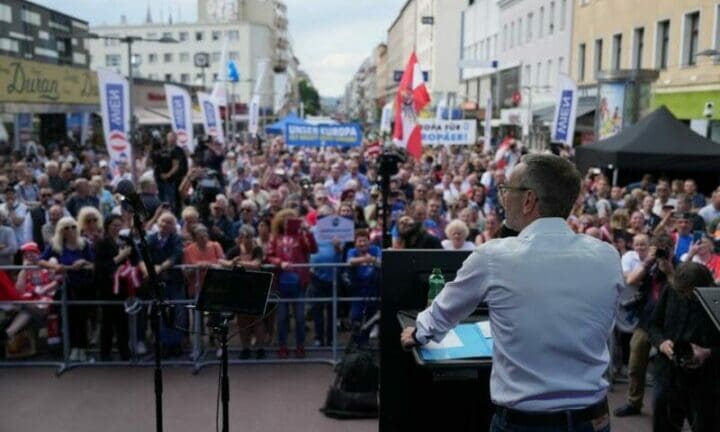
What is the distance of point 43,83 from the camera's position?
24.7 m

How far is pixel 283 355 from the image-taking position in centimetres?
820

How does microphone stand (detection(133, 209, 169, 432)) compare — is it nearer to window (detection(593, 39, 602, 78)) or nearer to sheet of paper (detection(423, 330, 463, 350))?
sheet of paper (detection(423, 330, 463, 350))

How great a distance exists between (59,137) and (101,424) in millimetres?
29087

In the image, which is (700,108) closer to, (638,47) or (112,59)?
(638,47)

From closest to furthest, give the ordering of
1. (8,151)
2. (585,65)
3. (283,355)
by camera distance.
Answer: (283,355)
(8,151)
(585,65)

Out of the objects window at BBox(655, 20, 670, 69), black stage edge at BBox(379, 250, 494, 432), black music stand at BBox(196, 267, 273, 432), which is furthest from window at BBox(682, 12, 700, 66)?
black stage edge at BBox(379, 250, 494, 432)

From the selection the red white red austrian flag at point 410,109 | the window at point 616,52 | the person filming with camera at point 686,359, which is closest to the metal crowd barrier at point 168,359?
the person filming with camera at point 686,359

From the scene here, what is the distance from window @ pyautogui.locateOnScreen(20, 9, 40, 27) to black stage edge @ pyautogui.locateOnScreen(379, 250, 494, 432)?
38603mm

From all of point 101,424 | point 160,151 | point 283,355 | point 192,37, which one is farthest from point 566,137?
point 192,37

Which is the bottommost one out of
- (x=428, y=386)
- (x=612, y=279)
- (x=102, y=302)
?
(x=102, y=302)

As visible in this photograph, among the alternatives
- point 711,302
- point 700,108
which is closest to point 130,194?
point 711,302

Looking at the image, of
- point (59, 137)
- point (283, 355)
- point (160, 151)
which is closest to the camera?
point (283, 355)

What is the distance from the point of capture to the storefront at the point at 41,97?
2203cm

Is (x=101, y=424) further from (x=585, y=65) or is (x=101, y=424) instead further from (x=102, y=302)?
(x=585, y=65)
